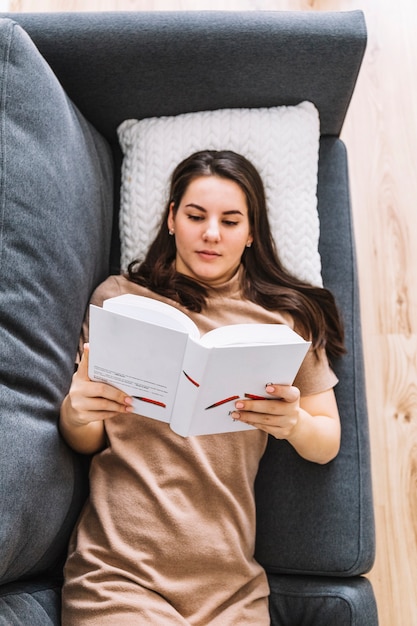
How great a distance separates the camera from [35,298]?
1.30 m

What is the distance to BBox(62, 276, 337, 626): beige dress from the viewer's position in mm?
1274

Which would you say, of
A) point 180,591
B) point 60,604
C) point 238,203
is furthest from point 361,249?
point 60,604

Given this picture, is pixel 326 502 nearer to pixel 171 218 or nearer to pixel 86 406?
pixel 86 406

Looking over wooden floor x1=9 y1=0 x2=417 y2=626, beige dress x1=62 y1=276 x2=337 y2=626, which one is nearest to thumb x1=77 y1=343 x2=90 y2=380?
beige dress x1=62 y1=276 x2=337 y2=626

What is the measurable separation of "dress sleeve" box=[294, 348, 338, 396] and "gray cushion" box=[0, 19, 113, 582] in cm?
51

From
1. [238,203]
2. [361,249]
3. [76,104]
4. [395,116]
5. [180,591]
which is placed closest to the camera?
[180,591]

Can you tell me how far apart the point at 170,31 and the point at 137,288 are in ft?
2.09

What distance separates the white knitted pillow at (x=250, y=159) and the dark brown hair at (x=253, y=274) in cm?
5

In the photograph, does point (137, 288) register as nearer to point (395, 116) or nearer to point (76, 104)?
point (76, 104)

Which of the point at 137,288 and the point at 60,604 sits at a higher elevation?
the point at 137,288

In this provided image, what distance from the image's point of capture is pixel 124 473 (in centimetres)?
138

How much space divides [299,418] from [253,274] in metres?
0.44

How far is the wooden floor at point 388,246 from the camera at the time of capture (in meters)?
1.81

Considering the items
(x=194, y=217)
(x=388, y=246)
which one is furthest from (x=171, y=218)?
(x=388, y=246)
